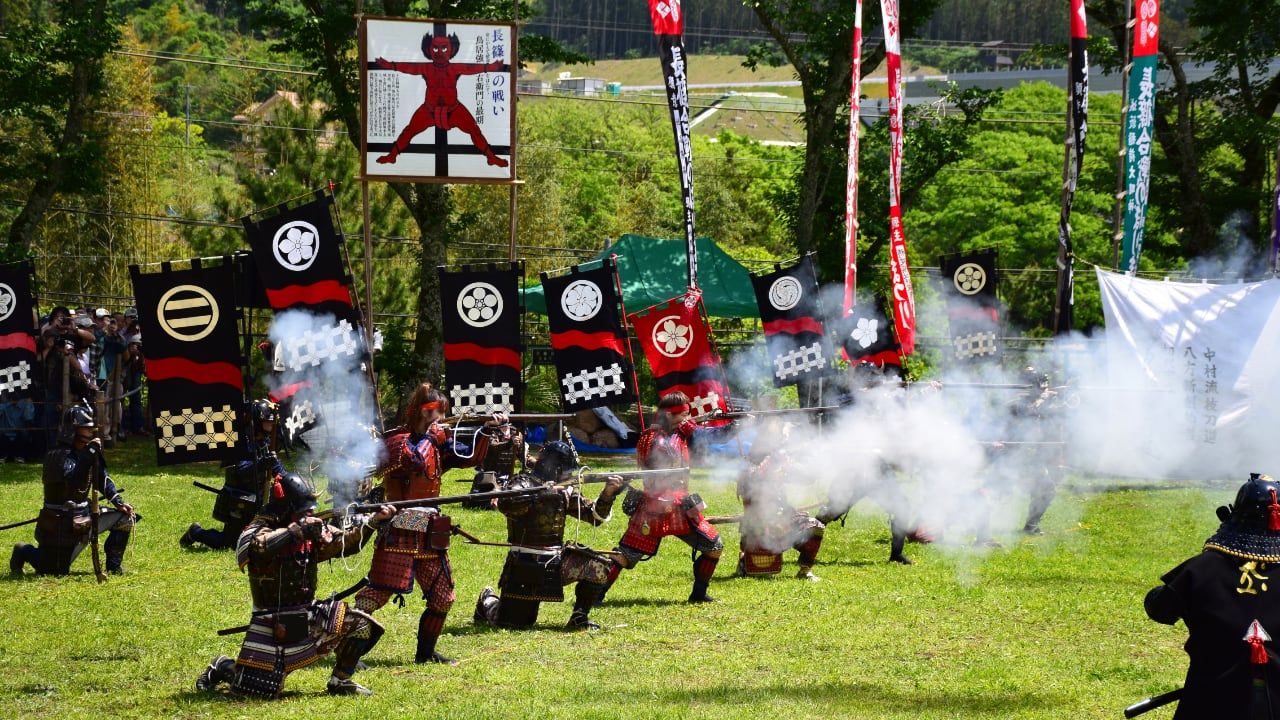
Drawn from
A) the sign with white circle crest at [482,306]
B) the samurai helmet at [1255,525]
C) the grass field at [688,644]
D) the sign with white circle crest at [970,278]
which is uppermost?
the sign with white circle crest at [970,278]

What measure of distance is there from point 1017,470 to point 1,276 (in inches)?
563

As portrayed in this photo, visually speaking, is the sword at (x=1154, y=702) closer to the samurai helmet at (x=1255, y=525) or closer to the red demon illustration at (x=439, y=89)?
the samurai helmet at (x=1255, y=525)

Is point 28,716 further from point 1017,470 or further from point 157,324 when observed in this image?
point 1017,470

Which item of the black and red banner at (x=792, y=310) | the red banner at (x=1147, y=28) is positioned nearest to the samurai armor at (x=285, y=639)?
the black and red banner at (x=792, y=310)

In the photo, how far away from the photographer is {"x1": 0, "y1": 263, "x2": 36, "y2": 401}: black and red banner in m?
17.5

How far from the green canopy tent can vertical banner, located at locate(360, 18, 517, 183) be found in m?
8.75

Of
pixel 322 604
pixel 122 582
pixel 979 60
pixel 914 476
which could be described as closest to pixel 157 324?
pixel 122 582

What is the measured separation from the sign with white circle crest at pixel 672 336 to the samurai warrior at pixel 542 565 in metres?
4.40

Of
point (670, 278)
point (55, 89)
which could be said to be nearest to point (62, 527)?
point (55, 89)

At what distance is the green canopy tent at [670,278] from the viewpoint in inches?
1030

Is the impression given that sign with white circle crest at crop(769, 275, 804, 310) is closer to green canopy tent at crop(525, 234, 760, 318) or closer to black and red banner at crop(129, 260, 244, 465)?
green canopy tent at crop(525, 234, 760, 318)

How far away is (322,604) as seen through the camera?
922 cm

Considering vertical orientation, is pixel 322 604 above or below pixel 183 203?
below

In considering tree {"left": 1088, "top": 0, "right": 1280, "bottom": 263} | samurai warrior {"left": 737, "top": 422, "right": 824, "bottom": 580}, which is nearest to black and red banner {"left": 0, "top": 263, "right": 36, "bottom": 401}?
samurai warrior {"left": 737, "top": 422, "right": 824, "bottom": 580}
